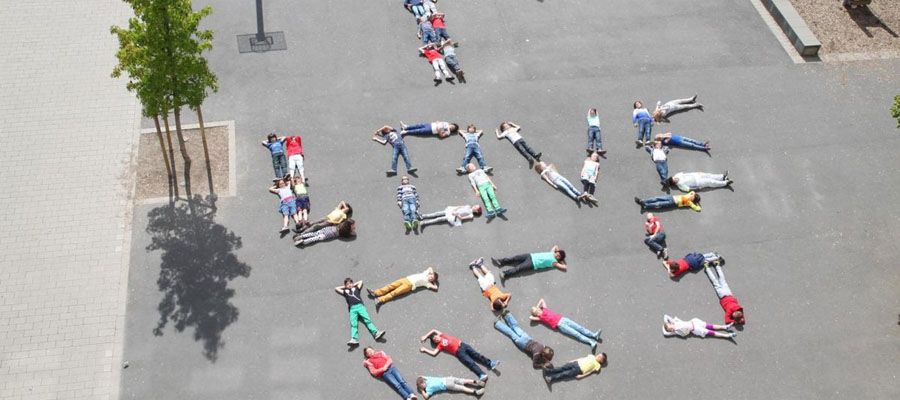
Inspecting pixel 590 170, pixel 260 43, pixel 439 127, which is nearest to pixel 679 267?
pixel 590 170

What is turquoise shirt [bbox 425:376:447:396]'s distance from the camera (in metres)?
14.4

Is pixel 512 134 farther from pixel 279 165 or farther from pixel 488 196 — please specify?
pixel 279 165

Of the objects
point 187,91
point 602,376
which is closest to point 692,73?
point 602,376

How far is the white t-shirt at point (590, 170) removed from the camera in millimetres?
17953

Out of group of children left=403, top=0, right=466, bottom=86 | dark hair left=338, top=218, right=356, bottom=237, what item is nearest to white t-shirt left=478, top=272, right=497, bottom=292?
dark hair left=338, top=218, right=356, bottom=237

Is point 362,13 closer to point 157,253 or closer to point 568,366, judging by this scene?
point 157,253

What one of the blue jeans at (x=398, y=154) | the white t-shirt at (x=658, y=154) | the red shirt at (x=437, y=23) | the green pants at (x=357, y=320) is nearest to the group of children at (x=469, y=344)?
the green pants at (x=357, y=320)

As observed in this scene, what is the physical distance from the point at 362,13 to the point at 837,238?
1337 centimetres

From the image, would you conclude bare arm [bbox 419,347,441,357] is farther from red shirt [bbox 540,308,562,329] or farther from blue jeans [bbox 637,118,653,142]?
blue jeans [bbox 637,118,653,142]

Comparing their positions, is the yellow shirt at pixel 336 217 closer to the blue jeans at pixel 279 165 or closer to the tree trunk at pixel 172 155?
the blue jeans at pixel 279 165

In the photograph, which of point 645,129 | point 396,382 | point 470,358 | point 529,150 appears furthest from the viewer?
point 645,129

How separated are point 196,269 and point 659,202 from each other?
10.2m

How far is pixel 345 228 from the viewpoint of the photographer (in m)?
16.5

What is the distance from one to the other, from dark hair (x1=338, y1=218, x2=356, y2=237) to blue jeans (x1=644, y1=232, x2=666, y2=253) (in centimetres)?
642
